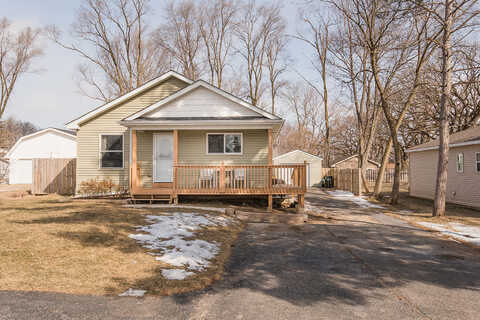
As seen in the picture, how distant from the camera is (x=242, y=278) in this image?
4.73m

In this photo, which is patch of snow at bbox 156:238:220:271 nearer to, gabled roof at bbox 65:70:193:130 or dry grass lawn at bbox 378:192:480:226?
dry grass lawn at bbox 378:192:480:226

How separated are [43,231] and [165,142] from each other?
7.38 meters

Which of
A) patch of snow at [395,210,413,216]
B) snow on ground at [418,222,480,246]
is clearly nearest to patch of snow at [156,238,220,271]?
snow on ground at [418,222,480,246]

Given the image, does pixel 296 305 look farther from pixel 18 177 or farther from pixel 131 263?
pixel 18 177

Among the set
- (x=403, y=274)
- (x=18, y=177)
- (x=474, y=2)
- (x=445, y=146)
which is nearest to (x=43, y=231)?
(x=403, y=274)

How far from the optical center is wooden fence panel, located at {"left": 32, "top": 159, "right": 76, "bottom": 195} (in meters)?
15.1

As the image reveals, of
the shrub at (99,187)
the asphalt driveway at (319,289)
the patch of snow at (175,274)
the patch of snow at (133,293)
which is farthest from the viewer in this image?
the shrub at (99,187)

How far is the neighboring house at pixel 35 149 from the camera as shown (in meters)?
26.2

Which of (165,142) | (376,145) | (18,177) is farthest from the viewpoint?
(376,145)

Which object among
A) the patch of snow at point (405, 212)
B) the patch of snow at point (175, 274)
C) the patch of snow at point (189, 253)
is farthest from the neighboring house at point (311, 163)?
the patch of snow at point (175, 274)

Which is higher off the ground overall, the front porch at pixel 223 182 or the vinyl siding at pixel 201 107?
the vinyl siding at pixel 201 107

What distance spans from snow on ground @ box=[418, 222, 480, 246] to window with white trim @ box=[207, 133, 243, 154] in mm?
7282

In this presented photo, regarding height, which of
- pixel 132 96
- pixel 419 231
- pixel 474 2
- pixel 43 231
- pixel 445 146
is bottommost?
pixel 419 231

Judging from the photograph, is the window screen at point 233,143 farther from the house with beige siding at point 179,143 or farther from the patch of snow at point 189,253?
the patch of snow at point 189,253
